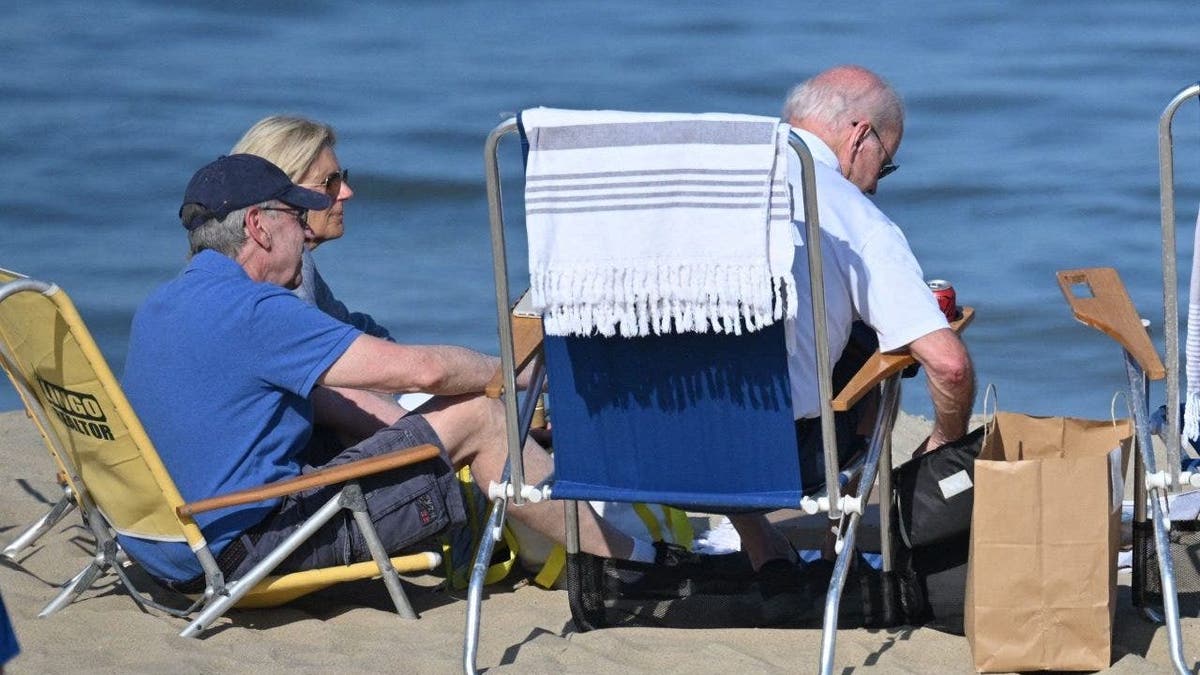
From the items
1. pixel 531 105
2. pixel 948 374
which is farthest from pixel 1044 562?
pixel 531 105

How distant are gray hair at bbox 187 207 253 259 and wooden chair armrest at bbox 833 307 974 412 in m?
1.28

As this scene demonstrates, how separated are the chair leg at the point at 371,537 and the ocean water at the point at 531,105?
347 centimetres

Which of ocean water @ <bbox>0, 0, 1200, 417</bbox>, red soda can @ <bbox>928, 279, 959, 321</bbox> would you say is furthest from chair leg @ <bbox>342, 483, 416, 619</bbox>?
ocean water @ <bbox>0, 0, 1200, 417</bbox>

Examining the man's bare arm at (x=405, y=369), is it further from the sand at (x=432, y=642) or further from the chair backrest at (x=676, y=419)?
the sand at (x=432, y=642)

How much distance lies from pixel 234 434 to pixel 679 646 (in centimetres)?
100

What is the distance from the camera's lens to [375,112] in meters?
12.2

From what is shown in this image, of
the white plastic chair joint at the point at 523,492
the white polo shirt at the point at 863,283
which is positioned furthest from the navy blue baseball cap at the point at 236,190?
the white polo shirt at the point at 863,283

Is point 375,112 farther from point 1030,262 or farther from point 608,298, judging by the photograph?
point 608,298

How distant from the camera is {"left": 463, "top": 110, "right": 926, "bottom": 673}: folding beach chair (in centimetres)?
327

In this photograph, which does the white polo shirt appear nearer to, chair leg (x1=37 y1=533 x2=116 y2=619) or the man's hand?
the man's hand

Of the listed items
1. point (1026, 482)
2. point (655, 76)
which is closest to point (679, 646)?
point (1026, 482)

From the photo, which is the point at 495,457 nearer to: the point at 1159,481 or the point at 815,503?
the point at 815,503

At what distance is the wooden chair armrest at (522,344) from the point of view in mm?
3455

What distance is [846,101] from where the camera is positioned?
12.9 ft
